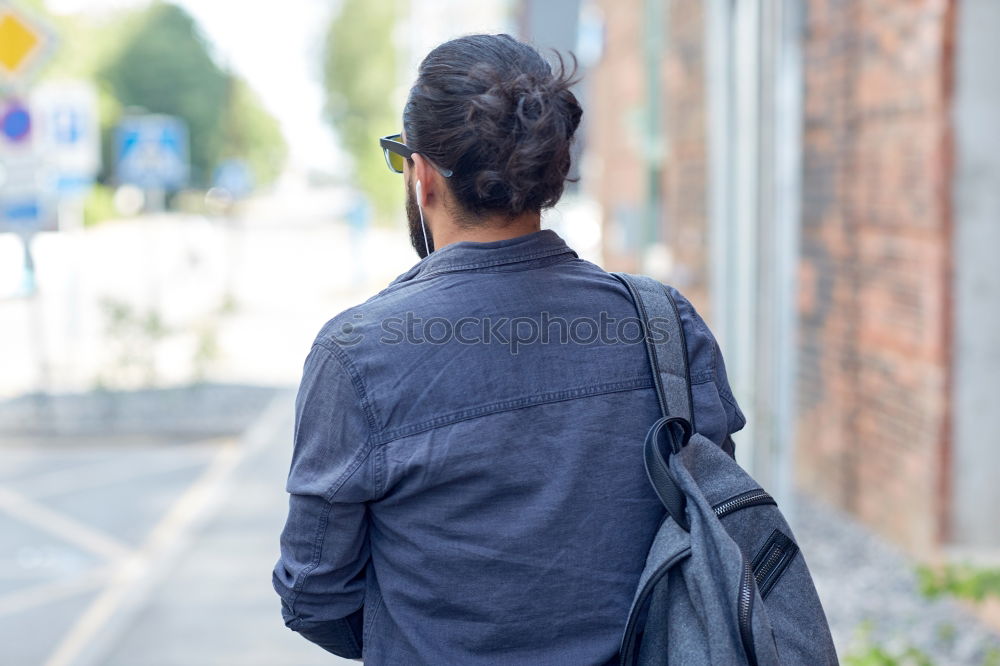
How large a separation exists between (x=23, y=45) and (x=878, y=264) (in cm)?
650

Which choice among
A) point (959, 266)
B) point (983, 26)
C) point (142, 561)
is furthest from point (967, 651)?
point (142, 561)

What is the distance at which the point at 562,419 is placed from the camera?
64.4 inches

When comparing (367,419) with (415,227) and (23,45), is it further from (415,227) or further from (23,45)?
(23,45)

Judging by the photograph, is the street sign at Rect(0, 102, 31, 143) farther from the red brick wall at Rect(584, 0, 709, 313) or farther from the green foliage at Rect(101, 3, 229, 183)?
the green foliage at Rect(101, 3, 229, 183)

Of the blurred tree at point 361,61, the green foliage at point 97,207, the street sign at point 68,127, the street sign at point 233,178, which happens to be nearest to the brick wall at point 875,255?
the street sign at point 68,127

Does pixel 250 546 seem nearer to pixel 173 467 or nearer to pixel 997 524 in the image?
pixel 173 467

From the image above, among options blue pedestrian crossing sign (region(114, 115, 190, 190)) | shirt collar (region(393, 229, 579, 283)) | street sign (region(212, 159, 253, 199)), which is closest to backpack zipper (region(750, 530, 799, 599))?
shirt collar (region(393, 229, 579, 283))

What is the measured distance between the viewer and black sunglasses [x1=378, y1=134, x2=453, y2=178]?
1.66 metres

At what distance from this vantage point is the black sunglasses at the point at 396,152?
5.44ft

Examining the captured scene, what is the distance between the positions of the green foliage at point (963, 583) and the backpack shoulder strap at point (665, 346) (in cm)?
314

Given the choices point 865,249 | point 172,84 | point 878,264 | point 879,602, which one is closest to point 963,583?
point 879,602

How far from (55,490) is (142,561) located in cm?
204

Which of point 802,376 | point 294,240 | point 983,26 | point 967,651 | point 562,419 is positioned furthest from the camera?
point 294,240

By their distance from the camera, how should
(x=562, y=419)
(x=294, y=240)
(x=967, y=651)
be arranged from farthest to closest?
1. (x=294, y=240)
2. (x=967, y=651)
3. (x=562, y=419)
